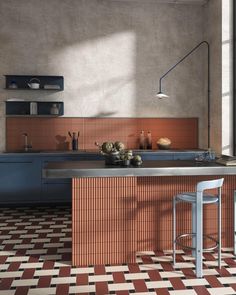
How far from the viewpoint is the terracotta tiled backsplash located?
269 inches

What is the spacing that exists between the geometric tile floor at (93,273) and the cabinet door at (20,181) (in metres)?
1.53

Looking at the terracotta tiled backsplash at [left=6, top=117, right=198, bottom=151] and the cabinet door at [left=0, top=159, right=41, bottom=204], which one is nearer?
the cabinet door at [left=0, top=159, right=41, bottom=204]

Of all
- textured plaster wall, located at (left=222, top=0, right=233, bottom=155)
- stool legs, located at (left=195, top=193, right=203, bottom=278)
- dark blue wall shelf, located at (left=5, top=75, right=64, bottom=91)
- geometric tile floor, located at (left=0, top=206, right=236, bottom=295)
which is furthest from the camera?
dark blue wall shelf, located at (left=5, top=75, right=64, bottom=91)

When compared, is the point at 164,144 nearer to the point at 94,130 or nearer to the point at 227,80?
the point at 94,130

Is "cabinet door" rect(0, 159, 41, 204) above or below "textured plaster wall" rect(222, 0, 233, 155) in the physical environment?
below

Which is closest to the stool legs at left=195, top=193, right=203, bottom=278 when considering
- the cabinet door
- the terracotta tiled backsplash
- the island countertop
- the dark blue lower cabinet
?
the island countertop

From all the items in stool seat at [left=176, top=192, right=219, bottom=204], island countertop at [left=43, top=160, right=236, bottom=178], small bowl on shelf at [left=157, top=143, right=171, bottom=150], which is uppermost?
small bowl on shelf at [left=157, top=143, right=171, bottom=150]

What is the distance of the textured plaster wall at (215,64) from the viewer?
6.46 metres

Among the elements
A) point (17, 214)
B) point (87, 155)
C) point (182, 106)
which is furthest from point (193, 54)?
point (17, 214)

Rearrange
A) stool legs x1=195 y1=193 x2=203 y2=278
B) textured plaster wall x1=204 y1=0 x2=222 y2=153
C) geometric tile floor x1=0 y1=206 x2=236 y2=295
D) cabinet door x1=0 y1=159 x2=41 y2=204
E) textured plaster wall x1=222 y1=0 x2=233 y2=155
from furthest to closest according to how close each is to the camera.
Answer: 1. textured plaster wall x1=204 y1=0 x2=222 y2=153
2. textured plaster wall x1=222 y1=0 x2=233 y2=155
3. cabinet door x1=0 y1=159 x2=41 y2=204
4. stool legs x1=195 y1=193 x2=203 y2=278
5. geometric tile floor x1=0 y1=206 x2=236 y2=295

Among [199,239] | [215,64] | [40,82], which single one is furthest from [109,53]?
[199,239]

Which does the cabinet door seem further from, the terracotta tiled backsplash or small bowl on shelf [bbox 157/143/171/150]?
small bowl on shelf [bbox 157/143/171/150]

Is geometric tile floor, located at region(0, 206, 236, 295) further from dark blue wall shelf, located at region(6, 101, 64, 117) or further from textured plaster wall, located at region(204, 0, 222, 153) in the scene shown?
textured plaster wall, located at region(204, 0, 222, 153)

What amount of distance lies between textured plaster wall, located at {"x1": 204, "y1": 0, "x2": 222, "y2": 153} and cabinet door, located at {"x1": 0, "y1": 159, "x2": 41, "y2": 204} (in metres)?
2.79
